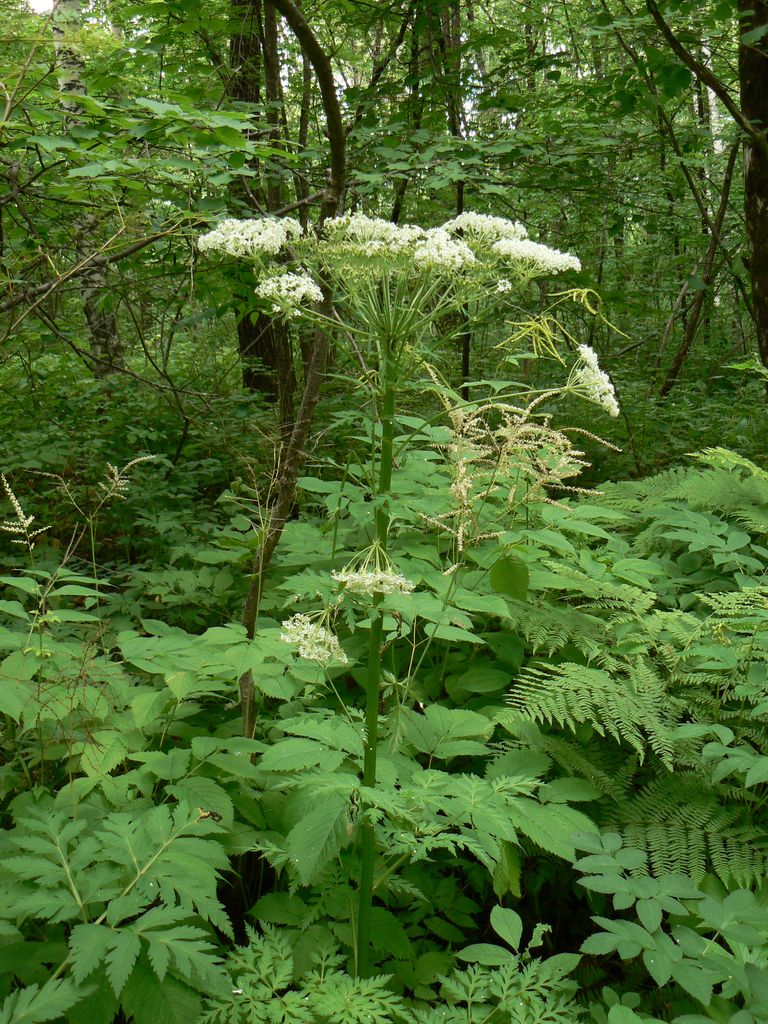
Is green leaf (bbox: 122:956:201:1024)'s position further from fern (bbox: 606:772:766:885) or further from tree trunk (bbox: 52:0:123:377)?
tree trunk (bbox: 52:0:123:377)

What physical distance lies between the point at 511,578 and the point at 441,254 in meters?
1.04

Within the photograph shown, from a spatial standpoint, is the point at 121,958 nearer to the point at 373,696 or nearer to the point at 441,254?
the point at 373,696

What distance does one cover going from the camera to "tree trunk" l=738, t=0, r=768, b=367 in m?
4.41

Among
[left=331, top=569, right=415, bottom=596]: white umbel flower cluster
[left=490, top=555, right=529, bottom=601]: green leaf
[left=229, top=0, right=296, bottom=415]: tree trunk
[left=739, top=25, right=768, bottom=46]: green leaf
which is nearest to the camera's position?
[left=331, top=569, right=415, bottom=596]: white umbel flower cluster

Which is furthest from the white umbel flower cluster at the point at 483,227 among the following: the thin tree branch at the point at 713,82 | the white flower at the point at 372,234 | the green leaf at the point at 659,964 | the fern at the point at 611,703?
the thin tree branch at the point at 713,82

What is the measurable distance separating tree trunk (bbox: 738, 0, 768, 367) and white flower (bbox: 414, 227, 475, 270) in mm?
3839

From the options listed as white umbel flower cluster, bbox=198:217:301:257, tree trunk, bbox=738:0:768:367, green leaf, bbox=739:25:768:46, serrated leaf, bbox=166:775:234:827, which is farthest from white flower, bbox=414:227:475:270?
tree trunk, bbox=738:0:768:367

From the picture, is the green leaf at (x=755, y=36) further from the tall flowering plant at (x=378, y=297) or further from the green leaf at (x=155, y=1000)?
the green leaf at (x=155, y=1000)

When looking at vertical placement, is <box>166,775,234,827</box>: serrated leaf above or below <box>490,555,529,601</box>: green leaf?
below

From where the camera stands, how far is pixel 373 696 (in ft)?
5.18

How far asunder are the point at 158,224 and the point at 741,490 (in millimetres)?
3183

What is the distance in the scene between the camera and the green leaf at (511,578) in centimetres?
212

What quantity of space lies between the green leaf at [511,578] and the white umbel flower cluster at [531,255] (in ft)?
2.86

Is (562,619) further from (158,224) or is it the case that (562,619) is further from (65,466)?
(65,466)
